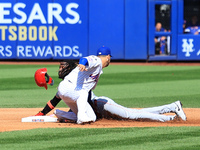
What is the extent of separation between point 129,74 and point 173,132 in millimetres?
9625

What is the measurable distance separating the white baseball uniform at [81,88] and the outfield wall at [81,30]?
502 inches

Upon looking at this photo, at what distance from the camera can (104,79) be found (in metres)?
14.8

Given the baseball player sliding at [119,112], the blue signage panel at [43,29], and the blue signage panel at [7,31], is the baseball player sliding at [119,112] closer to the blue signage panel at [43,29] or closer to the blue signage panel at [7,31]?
the blue signage panel at [43,29]

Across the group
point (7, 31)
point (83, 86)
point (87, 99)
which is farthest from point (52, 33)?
point (83, 86)

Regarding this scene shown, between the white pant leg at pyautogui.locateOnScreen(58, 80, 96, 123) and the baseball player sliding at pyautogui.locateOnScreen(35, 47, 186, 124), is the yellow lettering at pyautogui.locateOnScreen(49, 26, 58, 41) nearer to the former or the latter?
the baseball player sliding at pyautogui.locateOnScreen(35, 47, 186, 124)

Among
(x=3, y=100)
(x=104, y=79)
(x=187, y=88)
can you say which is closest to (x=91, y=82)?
(x=3, y=100)

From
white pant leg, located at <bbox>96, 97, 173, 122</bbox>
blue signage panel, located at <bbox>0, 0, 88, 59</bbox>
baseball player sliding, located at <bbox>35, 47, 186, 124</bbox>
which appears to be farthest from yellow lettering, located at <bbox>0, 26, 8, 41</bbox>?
white pant leg, located at <bbox>96, 97, 173, 122</bbox>

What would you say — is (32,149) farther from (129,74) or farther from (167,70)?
(167,70)

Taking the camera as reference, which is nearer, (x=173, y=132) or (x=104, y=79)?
(x=173, y=132)

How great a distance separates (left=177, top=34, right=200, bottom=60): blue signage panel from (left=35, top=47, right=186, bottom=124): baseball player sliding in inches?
493

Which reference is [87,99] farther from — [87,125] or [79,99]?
[87,125]

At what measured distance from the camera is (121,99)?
10664 mm

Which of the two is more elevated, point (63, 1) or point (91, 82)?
point (63, 1)

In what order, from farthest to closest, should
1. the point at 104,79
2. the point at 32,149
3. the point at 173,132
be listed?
the point at 104,79
the point at 173,132
the point at 32,149
